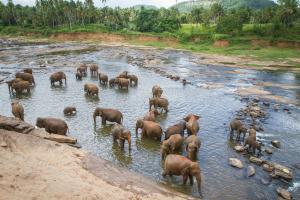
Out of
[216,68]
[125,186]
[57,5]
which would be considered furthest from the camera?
[57,5]

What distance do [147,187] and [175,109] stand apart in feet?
39.8

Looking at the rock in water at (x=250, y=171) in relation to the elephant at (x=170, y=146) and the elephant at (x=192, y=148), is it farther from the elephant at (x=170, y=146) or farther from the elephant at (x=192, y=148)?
the elephant at (x=170, y=146)

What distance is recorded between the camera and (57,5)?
107562 millimetres

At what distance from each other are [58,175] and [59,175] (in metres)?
0.03

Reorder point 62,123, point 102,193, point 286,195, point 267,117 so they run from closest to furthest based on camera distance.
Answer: point 102,193
point 286,195
point 62,123
point 267,117

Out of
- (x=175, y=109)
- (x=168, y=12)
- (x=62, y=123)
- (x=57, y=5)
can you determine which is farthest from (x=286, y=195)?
(x=168, y=12)

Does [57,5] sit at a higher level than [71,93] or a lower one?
higher

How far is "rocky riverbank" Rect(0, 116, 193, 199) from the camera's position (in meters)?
10.1

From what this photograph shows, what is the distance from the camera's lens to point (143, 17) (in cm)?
9544

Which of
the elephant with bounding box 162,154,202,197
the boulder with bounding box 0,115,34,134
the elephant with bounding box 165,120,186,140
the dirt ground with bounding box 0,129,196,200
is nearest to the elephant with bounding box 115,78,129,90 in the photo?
the elephant with bounding box 165,120,186,140

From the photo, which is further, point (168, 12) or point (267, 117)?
point (168, 12)

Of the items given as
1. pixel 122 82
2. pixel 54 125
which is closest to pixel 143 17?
pixel 122 82

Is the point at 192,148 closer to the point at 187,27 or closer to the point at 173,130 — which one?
the point at 173,130

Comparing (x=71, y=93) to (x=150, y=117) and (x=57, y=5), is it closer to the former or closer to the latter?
(x=150, y=117)
